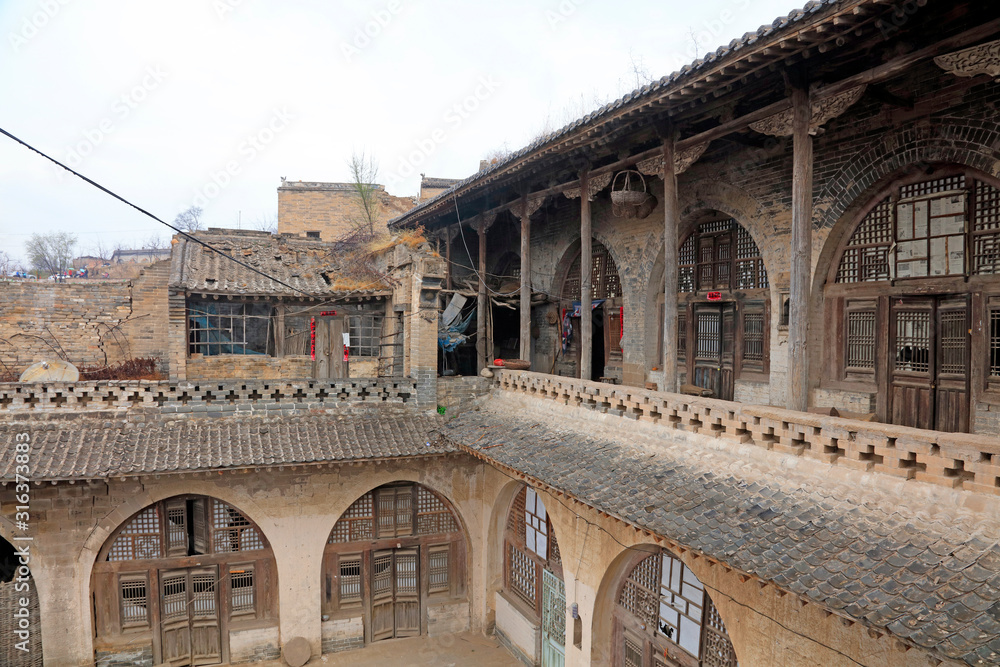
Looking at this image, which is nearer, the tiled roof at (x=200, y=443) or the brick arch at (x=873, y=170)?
the brick arch at (x=873, y=170)

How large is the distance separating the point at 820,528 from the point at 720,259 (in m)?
6.99

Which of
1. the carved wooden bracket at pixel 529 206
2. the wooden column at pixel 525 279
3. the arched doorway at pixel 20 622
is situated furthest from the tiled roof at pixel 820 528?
the arched doorway at pixel 20 622

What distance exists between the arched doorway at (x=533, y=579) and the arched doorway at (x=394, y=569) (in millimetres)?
1148

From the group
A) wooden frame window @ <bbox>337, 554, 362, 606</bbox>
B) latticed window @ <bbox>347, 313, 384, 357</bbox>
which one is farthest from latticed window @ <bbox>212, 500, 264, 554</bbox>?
latticed window @ <bbox>347, 313, 384, 357</bbox>

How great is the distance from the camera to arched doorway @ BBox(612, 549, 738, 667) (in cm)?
756

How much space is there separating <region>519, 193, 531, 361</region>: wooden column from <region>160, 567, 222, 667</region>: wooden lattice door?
7.39 metres

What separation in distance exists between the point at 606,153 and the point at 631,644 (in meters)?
7.68

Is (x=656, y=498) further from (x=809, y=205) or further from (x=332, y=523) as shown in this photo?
(x=332, y=523)

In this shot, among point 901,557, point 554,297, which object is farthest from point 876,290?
point 554,297

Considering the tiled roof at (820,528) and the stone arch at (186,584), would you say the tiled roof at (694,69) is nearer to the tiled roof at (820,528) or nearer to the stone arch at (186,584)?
the tiled roof at (820,528)

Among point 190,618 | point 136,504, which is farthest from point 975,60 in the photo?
point 190,618

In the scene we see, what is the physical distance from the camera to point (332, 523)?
39.0 feet

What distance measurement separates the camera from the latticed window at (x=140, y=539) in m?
11.2

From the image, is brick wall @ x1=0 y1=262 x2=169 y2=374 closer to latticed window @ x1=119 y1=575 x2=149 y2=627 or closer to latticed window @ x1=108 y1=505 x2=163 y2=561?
latticed window @ x1=108 y1=505 x2=163 y2=561
